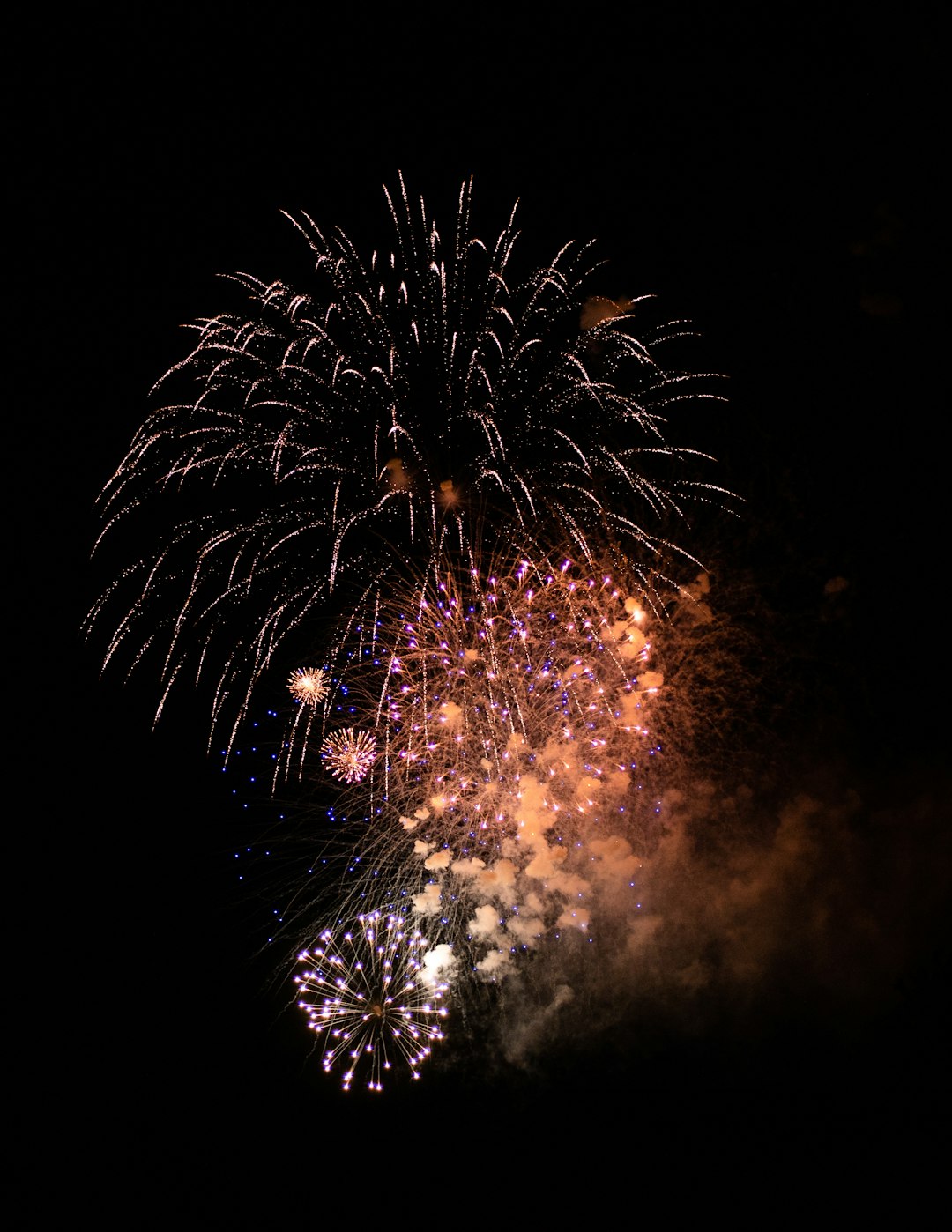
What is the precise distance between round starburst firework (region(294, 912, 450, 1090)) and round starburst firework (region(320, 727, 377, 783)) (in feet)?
6.13

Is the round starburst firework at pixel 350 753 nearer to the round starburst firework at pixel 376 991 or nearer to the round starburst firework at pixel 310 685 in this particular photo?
the round starburst firework at pixel 310 685

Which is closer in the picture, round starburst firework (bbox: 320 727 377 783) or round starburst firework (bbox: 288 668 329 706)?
round starburst firework (bbox: 320 727 377 783)

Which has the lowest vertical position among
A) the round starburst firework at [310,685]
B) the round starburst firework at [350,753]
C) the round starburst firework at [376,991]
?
the round starburst firework at [376,991]

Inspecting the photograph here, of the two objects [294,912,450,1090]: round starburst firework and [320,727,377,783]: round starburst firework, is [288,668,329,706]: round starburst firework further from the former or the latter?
[294,912,450,1090]: round starburst firework

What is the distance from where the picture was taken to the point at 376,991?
975 centimetres

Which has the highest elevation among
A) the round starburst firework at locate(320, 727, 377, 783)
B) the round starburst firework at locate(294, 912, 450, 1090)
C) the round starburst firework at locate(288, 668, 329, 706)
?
the round starburst firework at locate(288, 668, 329, 706)

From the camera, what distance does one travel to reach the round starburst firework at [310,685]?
9.50 m

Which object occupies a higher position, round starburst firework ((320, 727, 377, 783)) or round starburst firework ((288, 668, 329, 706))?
round starburst firework ((288, 668, 329, 706))

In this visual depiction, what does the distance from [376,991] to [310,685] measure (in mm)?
3795

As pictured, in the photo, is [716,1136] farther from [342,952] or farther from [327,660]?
[327,660]

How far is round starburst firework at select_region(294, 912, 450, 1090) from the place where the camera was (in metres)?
9.75

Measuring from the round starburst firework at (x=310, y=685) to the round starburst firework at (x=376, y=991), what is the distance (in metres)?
2.74

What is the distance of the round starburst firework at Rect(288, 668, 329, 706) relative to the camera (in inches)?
374

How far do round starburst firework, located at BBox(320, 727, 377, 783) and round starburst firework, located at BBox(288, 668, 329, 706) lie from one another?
0.49 metres
